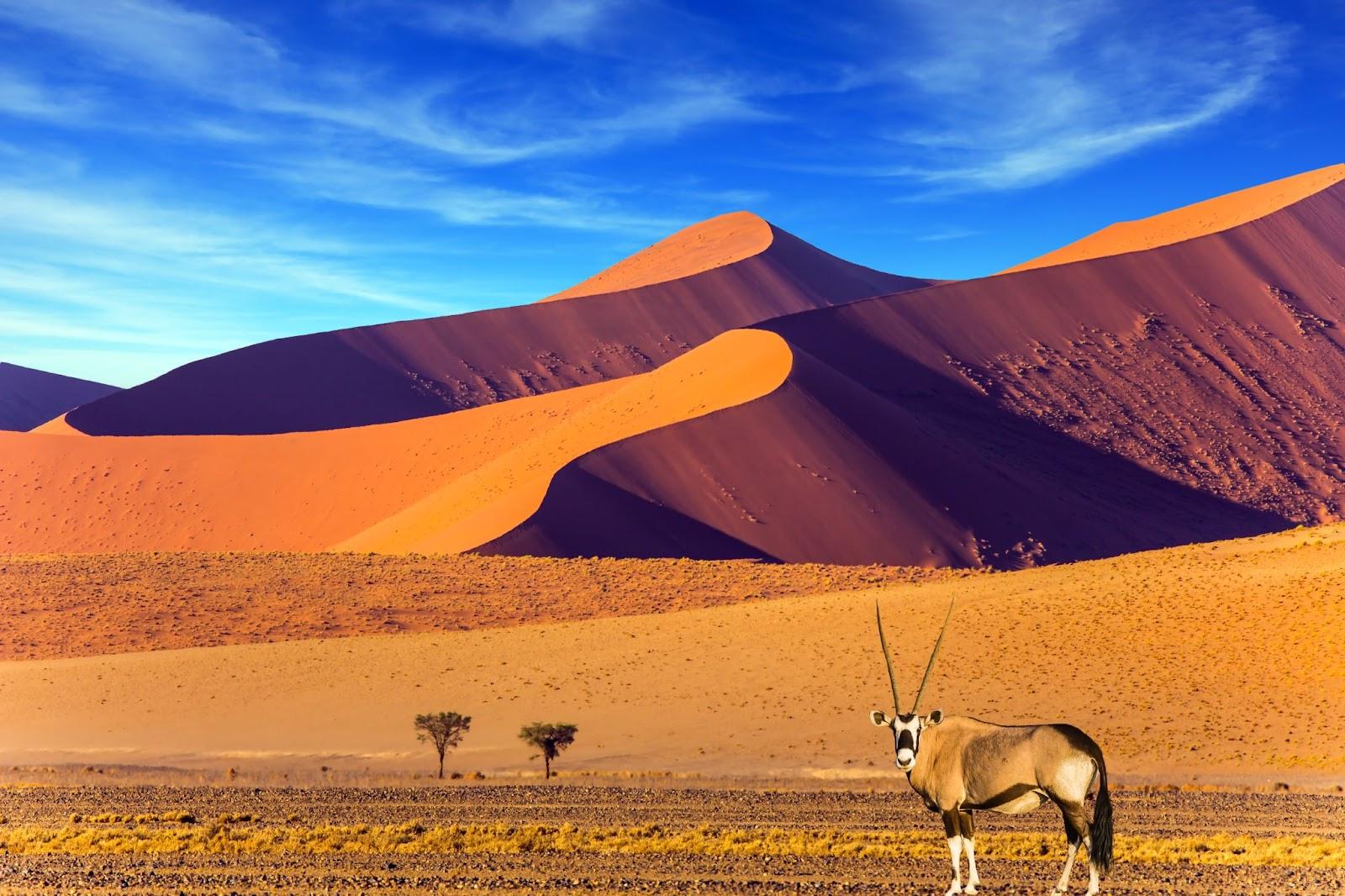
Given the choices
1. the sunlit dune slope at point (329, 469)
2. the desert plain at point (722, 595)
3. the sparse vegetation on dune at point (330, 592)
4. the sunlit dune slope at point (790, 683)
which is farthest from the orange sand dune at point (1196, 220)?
the sunlit dune slope at point (790, 683)

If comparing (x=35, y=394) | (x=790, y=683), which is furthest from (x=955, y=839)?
(x=35, y=394)

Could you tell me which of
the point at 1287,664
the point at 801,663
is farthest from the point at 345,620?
the point at 1287,664

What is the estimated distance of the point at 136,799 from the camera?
21734 millimetres

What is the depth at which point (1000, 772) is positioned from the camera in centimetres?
867

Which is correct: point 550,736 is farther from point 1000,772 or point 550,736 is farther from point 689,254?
point 689,254

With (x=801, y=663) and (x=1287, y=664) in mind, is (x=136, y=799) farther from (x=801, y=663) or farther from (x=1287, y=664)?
(x=1287, y=664)

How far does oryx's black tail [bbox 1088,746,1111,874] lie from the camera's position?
834 centimetres

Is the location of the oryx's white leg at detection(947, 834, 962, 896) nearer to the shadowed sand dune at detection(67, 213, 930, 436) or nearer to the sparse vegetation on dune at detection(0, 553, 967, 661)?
the sparse vegetation on dune at detection(0, 553, 967, 661)

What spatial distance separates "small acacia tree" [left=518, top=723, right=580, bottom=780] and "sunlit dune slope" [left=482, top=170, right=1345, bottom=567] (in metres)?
24.2

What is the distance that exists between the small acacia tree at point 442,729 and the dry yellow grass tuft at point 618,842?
891 cm

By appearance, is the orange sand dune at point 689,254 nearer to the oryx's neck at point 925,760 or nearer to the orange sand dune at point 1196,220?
the orange sand dune at point 1196,220

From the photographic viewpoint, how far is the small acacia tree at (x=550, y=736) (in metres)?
26.1

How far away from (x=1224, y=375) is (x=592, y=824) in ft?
241

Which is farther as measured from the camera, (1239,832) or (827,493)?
(827,493)
